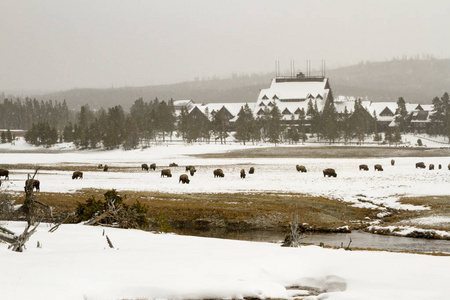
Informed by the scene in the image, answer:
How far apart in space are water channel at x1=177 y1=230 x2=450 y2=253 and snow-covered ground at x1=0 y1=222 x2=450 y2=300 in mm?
8805

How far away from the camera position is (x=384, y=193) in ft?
118

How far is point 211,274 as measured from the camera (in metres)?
10.3

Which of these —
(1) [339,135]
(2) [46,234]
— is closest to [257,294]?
(2) [46,234]

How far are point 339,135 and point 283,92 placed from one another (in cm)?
4682

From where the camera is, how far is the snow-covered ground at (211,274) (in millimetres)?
8883

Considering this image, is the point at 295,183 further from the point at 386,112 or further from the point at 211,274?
the point at 386,112

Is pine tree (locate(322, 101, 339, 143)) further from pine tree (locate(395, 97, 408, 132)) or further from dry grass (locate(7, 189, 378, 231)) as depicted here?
dry grass (locate(7, 189, 378, 231))

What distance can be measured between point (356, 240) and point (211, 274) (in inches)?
562

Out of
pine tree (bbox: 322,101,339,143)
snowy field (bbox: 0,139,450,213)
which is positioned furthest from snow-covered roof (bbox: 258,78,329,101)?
snowy field (bbox: 0,139,450,213)

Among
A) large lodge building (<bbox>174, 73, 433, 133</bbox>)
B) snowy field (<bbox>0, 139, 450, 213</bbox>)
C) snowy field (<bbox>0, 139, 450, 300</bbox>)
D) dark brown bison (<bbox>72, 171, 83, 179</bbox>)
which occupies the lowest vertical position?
snowy field (<bbox>0, 139, 450, 213</bbox>)

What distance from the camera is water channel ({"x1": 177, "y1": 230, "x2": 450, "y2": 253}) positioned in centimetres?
2095

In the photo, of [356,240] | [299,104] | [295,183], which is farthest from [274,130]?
[356,240]

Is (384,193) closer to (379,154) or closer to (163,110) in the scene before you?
(379,154)

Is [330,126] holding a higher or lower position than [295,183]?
higher
